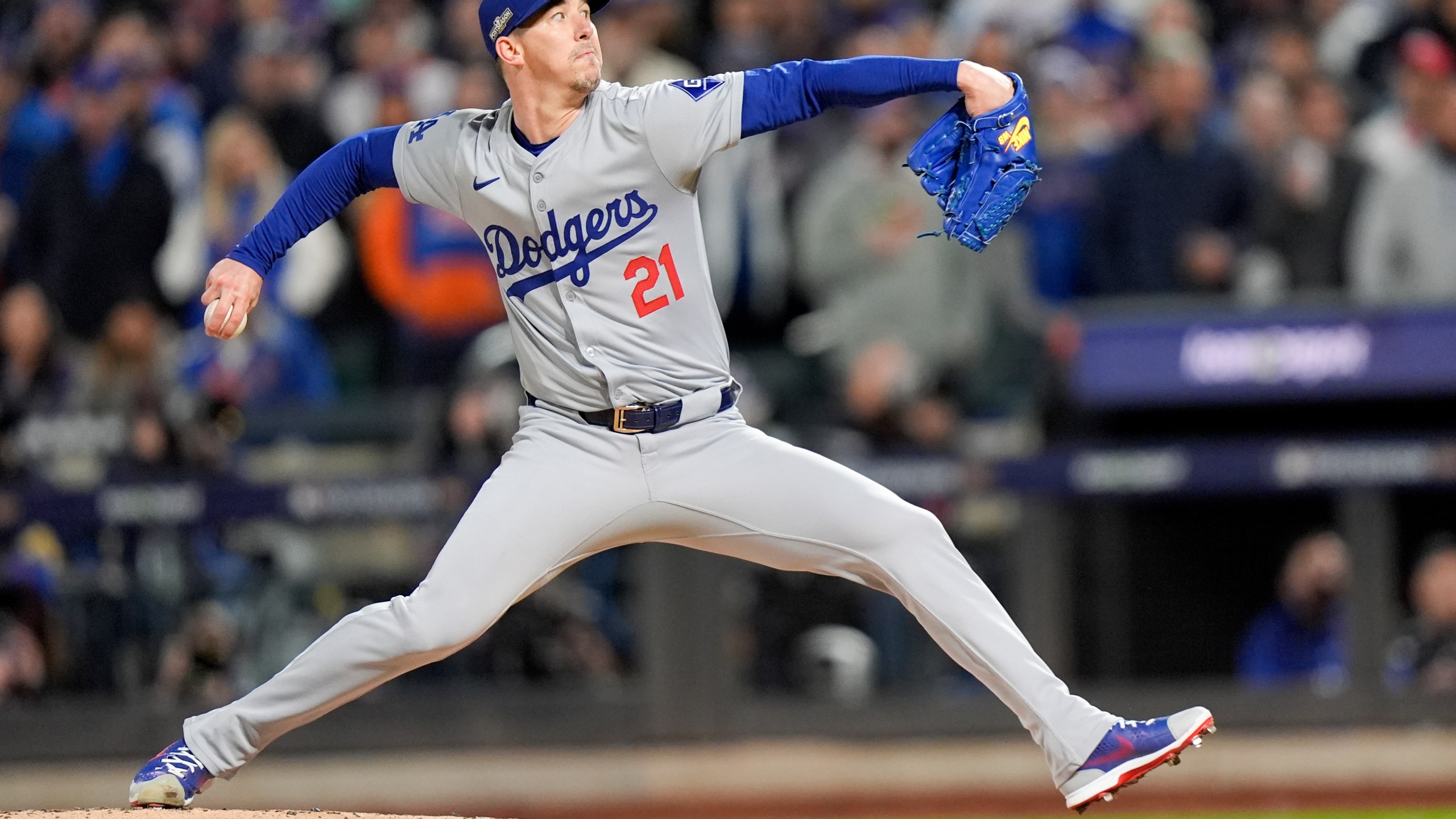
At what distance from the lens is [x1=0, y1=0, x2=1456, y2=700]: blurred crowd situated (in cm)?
690

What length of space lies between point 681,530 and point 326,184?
975mm

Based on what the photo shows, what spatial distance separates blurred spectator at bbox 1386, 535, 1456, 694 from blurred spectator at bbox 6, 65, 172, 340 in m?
4.85

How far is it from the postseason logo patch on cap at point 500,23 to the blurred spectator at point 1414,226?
4.12 meters

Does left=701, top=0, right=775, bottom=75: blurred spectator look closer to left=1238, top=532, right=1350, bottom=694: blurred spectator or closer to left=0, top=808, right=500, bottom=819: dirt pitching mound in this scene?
left=1238, top=532, right=1350, bottom=694: blurred spectator

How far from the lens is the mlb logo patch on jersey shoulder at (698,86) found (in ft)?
11.8

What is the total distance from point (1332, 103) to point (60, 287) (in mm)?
5001

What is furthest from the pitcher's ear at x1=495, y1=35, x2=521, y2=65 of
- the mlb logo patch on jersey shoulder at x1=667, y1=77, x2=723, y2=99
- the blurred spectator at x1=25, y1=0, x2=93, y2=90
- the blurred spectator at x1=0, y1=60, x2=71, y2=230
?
the blurred spectator at x1=25, y1=0, x2=93, y2=90

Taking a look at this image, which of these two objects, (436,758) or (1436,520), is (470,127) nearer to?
(436,758)

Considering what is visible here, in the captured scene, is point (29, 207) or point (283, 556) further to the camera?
point (29, 207)

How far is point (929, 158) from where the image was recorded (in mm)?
3652

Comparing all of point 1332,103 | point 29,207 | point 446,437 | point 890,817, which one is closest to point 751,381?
point 446,437

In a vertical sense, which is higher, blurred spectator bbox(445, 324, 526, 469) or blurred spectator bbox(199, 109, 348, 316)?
blurred spectator bbox(199, 109, 348, 316)

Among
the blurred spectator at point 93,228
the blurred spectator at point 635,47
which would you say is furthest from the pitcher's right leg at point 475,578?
the blurred spectator at point 93,228

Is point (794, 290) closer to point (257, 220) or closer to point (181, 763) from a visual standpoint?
point (257, 220)
